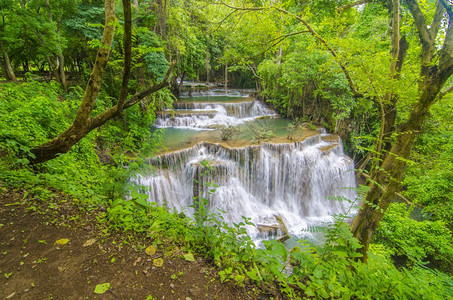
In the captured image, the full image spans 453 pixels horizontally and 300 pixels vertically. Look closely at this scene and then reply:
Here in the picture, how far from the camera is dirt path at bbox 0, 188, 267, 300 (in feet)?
5.62

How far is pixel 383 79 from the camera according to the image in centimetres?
285

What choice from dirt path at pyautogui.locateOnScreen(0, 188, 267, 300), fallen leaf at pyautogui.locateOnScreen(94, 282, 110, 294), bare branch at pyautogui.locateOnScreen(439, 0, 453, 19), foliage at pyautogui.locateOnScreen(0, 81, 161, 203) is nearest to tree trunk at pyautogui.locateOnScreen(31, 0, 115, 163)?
foliage at pyautogui.locateOnScreen(0, 81, 161, 203)

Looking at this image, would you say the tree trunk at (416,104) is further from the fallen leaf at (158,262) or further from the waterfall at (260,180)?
the waterfall at (260,180)

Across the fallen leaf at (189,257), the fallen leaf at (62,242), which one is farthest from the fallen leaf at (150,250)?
the fallen leaf at (62,242)

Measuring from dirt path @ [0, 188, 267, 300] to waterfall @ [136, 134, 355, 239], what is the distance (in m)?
4.32

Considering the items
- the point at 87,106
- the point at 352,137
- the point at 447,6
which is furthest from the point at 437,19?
the point at 87,106

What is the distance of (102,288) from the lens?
1763 millimetres

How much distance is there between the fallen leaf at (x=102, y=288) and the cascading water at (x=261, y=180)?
4.71m

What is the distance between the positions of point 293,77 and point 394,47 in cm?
1008

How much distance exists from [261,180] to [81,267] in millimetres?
7416

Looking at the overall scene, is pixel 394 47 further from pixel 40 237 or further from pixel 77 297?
pixel 40 237

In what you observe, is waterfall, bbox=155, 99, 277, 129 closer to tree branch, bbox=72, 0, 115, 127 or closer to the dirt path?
tree branch, bbox=72, 0, 115, 127

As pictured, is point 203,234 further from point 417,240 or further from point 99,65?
point 417,240

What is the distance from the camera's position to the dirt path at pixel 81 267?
5.62 ft
